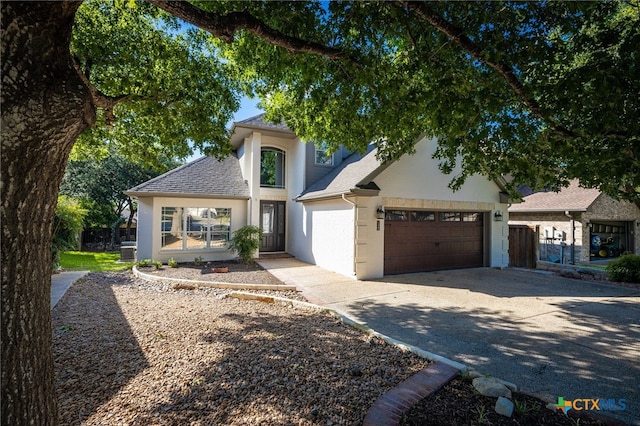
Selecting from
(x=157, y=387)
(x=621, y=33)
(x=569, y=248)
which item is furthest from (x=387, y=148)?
(x=569, y=248)

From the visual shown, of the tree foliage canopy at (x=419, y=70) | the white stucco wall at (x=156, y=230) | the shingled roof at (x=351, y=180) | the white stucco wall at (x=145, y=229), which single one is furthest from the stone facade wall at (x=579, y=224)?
the white stucco wall at (x=145, y=229)

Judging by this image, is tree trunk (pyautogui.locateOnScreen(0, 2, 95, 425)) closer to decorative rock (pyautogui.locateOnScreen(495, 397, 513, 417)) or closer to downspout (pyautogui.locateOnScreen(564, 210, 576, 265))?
decorative rock (pyautogui.locateOnScreen(495, 397, 513, 417))

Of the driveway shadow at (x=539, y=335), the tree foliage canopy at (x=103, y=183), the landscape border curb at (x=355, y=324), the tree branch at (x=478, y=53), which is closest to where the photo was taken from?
the driveway shadow at (x=539, y=335)

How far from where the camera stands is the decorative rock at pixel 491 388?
328cm

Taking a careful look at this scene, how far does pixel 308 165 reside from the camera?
1468cm

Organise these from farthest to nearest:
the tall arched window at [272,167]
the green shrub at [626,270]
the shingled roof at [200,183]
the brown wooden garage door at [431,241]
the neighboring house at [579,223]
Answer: the neighboring house at [579,223] → the tall arched window at [272,167] → the shingled roof at [200,183] → the brown wooden garage door at [431,241] → the green shrub at [626,270]

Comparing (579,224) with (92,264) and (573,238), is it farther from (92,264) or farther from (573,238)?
(92,264)

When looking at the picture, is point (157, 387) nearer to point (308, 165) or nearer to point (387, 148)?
Answer: point (387, 148)

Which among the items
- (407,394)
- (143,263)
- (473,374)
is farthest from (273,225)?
(407,394)

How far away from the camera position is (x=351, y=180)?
35.7 feet

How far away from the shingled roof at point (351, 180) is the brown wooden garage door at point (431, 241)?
5.51ft

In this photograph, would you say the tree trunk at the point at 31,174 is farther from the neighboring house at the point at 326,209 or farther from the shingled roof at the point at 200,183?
the shingled roof at the point at 200,183

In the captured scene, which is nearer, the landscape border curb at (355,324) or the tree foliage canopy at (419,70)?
the landscape border curb at (355,324)

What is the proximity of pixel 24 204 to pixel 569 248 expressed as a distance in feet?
69.8
